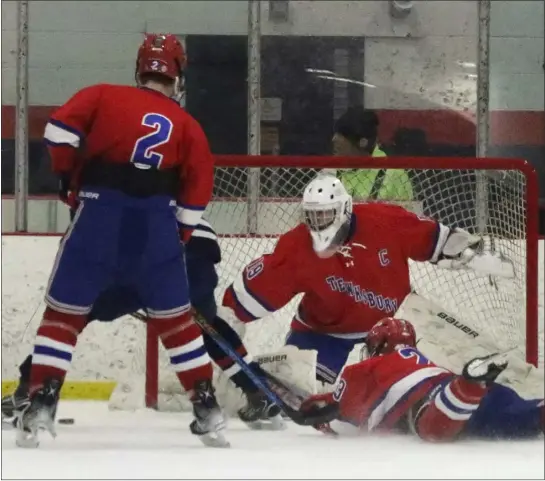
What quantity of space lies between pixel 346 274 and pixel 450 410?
474 millimetres

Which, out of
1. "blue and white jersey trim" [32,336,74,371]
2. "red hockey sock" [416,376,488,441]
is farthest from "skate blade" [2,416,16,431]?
"red hockey sock" [416,376,488,441]

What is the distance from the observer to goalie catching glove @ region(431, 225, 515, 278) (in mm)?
2773

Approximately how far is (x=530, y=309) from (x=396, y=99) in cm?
68

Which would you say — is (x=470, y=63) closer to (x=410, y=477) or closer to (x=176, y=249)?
(x=176, y=249)

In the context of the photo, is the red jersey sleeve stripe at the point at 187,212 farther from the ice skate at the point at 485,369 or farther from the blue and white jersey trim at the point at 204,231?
the ice skate at the point at 485,369

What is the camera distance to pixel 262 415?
262 cm

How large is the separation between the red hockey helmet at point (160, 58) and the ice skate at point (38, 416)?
0.66 meters

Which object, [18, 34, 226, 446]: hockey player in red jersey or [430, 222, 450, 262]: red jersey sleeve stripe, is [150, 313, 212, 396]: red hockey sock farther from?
[430, 222, 450, 262]: red jersey sleeve stripe

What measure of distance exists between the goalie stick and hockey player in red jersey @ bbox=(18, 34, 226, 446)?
11.0 inches

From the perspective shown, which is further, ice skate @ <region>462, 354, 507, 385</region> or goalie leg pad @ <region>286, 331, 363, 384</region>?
goalie leg pad @ <region>286, 331, 363, 384</region>

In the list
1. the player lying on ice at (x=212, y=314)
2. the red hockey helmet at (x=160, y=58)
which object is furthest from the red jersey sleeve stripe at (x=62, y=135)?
the player lying on ice at (x=212, y=314)

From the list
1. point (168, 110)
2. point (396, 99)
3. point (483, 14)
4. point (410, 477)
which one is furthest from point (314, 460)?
point (483, 14)

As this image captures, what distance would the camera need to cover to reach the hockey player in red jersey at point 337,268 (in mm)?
2645

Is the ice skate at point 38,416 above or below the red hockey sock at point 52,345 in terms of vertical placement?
below
